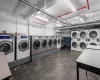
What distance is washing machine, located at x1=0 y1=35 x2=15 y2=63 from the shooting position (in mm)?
2117

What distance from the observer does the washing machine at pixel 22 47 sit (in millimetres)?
2547

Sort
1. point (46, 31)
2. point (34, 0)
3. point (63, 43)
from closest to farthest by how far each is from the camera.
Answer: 1. point (34, 0)
2. point (46, 31)
3. point (63, 43)

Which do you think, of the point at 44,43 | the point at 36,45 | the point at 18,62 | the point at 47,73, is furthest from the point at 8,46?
the point at 44,43

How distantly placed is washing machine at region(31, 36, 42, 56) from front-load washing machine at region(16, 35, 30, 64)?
0.71 ft

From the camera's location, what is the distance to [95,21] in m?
4.29

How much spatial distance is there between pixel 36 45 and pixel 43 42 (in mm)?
571

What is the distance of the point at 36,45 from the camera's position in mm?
3369

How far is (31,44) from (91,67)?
2630mm

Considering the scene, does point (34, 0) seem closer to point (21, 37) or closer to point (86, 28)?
point (21, 37)

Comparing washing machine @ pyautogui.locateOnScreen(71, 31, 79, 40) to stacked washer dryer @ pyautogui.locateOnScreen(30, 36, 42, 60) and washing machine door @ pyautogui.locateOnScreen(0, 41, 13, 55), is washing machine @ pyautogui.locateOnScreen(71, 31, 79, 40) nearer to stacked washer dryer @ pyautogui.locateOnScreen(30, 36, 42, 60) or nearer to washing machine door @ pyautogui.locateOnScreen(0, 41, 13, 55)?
stacked washer dryer @ pyautogui.locateOnScreen(30, 36, 42, 60)

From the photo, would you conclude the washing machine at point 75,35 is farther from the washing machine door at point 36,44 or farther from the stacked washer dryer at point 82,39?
the washing machine door at point 36,44

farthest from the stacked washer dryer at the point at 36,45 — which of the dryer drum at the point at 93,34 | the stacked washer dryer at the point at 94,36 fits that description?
the dryer drum at the point at 93,34

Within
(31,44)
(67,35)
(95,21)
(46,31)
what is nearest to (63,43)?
(67,35)

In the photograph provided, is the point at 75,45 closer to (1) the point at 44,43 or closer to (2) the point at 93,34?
(2) the point at 93,34
